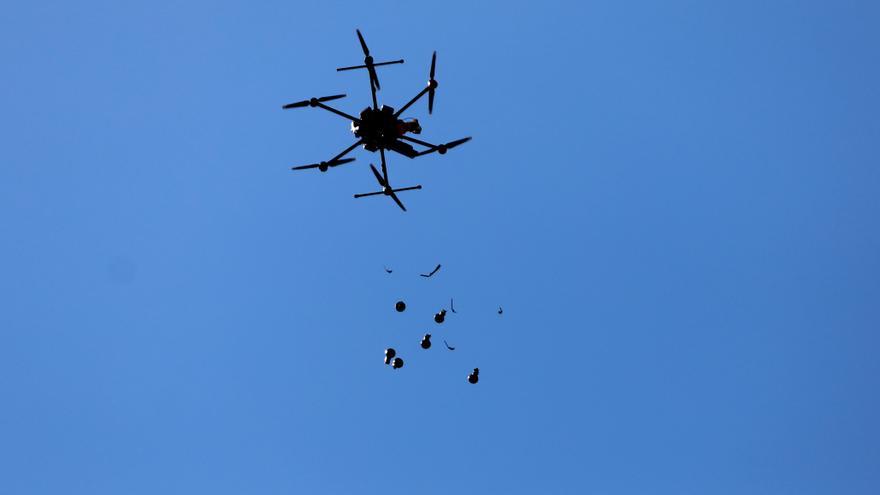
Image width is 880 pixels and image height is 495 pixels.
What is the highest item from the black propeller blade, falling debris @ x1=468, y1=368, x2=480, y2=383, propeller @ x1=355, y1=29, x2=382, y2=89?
propeller @ x1=355, y1=29, x2=382, y2=89

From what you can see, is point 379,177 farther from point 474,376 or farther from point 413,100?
point 474,376

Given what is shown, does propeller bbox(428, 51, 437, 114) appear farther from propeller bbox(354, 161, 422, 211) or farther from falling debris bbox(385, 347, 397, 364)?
falling debris bbox(385, 347, 397, 364)

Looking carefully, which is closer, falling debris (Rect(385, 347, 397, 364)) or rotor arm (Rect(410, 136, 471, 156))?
rotor arm (Rect(410, 136, 471, 156))

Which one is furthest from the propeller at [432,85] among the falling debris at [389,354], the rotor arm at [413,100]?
the falling debris at [389,354]

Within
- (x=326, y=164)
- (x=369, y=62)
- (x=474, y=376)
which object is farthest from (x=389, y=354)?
(x=369, y=62)

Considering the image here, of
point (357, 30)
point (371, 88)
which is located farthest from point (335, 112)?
point (357, 30)

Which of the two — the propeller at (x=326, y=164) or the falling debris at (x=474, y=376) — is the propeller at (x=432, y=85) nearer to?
the propeller at (x=326, y=164)

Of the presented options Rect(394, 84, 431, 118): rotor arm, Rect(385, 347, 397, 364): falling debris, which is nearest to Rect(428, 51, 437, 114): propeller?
Rect(394, 84, 431, 118): rotor arm

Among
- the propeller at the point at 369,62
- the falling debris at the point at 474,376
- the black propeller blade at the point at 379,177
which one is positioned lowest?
the falling debris at the point at 474,376

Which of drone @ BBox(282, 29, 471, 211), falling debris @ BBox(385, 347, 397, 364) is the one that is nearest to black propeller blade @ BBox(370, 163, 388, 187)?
drone @ BBox(282, 29, 471, 211)

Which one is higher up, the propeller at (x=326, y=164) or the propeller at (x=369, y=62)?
the propeller at (x=369, y=62)

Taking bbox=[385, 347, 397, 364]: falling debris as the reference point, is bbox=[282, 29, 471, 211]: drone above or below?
above

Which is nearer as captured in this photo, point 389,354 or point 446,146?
point 446,146

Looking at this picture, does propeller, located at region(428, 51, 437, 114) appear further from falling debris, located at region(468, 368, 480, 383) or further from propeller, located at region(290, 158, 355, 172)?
falling debris, located at region(468, 368, 480, 383)
